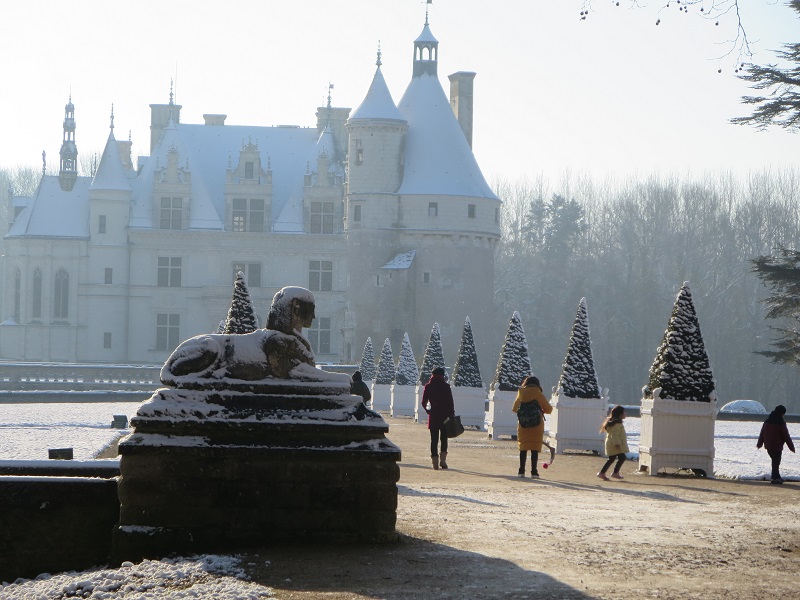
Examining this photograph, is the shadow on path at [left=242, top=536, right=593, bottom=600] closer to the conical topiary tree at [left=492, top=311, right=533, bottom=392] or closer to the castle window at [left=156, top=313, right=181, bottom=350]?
the conical topiary tree at [left=492, top=311, right=533, bottom=392]

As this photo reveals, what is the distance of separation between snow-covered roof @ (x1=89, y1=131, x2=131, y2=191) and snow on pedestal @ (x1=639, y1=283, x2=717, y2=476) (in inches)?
1642

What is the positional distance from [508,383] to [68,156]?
1542 inches

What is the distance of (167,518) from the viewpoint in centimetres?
708

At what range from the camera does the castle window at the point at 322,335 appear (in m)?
53.4

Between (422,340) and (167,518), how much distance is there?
43.0m

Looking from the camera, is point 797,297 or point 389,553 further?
point 797,297

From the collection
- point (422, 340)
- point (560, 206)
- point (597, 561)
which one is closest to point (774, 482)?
→ point (597, 561)

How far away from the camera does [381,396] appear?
34594 mm

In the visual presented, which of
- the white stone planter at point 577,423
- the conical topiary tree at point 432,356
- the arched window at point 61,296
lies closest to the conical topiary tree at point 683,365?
the white stone planter at point 577,423

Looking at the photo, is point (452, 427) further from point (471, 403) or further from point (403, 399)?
point (403, 399)

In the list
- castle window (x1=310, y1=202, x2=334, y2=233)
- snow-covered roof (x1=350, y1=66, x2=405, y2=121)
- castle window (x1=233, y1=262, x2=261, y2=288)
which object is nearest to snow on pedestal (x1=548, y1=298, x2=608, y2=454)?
snow-covered roof (x1=350, y1=66, x2=405, y2=121)

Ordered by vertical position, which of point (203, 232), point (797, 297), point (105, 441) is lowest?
point (105, 441)

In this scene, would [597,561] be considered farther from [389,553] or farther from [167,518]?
[167,518]

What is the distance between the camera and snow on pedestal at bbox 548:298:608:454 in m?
18.2
